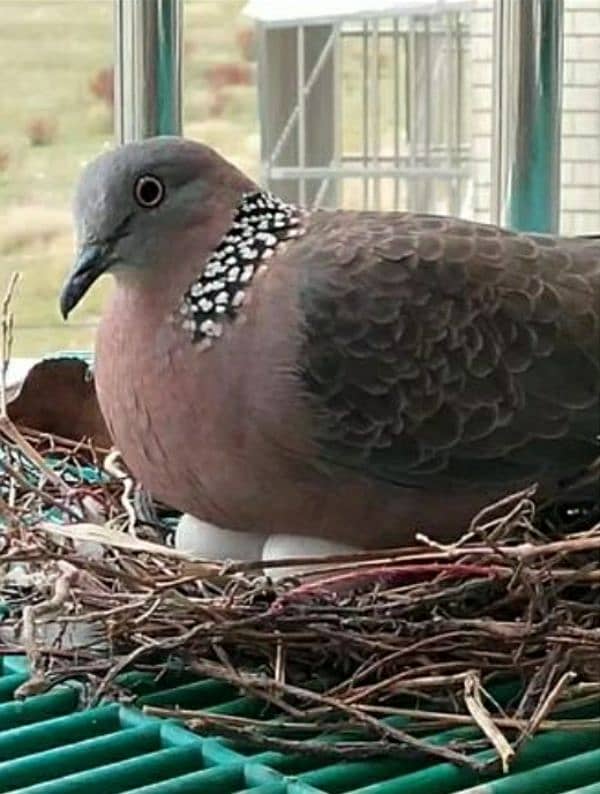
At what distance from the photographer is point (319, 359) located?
1.01 metres

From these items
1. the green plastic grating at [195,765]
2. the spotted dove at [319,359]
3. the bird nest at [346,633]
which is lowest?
the green plastic grating at [195,765]

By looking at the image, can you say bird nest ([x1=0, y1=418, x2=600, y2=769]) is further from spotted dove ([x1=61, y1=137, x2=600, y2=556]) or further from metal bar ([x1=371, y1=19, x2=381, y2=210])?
metal bar ([x1=371, y1=19, x2=381, y2=210])

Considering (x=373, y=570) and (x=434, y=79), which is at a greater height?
(x=434, y=79)

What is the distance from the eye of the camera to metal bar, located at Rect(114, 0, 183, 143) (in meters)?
1.20

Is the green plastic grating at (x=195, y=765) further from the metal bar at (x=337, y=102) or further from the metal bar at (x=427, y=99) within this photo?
the metal bar at (x=427, y=99)

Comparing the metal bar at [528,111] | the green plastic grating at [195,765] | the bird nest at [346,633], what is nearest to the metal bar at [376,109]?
the metal bar at [528,111]

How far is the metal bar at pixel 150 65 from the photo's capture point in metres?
1.20

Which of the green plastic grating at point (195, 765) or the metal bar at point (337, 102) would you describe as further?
the metal bar at point (337, 102)

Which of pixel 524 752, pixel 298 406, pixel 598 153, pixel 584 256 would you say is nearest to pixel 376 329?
pixel 298 406

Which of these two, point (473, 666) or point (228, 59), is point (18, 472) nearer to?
point (473, 666)

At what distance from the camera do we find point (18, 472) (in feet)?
3.68

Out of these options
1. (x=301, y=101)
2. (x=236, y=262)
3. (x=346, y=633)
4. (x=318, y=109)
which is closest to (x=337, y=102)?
(x=318, y=109)

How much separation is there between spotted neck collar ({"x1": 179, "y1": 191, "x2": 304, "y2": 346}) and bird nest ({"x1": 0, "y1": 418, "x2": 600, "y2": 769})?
143 mm

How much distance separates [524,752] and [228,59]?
2151mm
